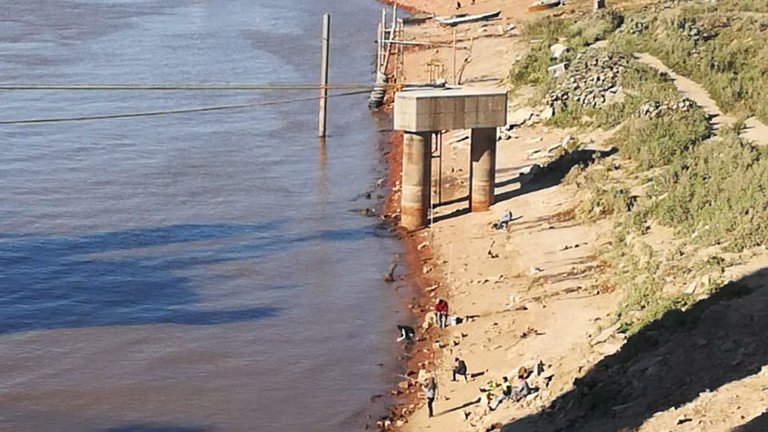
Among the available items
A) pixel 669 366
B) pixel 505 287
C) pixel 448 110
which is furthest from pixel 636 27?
pixel 669 366

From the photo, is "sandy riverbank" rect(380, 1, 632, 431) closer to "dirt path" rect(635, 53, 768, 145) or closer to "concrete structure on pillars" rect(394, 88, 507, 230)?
"concrete structure on pillars" rect(394, 88, 507, 230)

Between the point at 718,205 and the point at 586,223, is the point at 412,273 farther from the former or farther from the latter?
the point at 718,205

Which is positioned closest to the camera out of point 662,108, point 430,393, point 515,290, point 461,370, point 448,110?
point 430,393

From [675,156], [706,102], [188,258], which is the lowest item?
[188,258]

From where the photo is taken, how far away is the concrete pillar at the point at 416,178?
31562 mm

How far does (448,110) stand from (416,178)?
1870 millimetres

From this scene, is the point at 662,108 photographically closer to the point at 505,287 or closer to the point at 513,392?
Result: the point at 505,287

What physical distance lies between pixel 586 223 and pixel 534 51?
18.7 meters

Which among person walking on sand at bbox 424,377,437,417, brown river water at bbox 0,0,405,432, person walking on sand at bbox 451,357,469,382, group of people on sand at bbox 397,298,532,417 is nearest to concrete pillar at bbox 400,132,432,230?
brown river water at bbox 0,0,405,432

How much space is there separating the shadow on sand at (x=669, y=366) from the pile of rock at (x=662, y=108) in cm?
1418

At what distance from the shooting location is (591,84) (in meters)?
39.2

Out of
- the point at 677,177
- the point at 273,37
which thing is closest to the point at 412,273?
the point at 677,177

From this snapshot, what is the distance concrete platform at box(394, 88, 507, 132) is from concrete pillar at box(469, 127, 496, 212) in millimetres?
448

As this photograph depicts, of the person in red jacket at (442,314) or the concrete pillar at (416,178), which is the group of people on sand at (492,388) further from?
the concrete pillar at (416,178)
